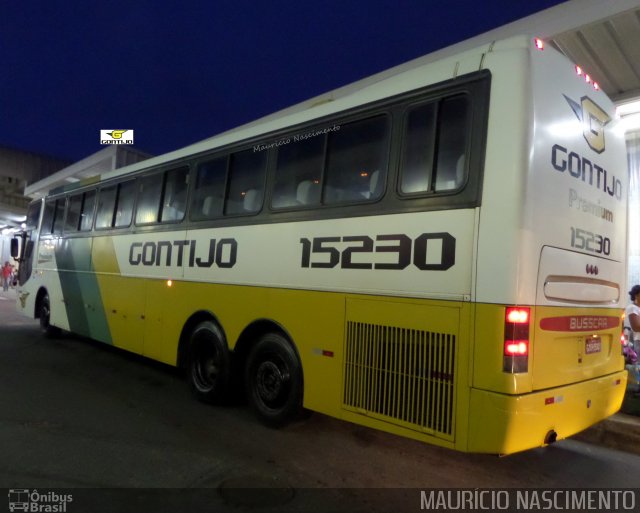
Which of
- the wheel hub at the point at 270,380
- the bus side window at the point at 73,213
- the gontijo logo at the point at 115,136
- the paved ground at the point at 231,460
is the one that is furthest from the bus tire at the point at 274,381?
the gontijo logo at the point at 115,136

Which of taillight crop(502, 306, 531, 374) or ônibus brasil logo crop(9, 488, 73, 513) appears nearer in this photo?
taillight crop(502, 306, 531, 374)

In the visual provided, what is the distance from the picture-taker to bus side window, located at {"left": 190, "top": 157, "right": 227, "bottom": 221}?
19.7 ft

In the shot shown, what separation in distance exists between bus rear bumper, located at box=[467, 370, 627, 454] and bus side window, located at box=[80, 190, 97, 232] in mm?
7856

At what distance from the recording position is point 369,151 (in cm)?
442

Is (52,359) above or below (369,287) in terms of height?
below

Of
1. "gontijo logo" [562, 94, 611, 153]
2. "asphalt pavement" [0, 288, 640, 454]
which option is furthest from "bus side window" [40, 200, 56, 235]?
"asphalt pavement" [0, 288, 640, 454]

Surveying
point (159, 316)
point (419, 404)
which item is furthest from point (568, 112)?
point (159, 316)

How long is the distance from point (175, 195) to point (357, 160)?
3341 millimetres

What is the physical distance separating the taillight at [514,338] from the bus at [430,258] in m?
0.01

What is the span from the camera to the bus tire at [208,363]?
5672mm

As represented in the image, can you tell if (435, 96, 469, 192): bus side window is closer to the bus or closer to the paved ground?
the bus

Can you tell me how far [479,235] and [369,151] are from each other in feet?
4.78

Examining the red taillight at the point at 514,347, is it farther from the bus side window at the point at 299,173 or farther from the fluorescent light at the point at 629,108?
the fluorescent light at the point at 629,108

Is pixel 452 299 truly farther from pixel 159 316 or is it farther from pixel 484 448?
pixel 159 316
